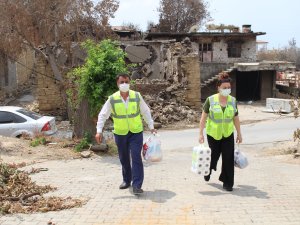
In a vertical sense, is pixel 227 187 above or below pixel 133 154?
below

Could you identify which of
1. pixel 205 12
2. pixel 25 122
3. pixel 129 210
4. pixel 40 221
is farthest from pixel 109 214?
pixel 205 12

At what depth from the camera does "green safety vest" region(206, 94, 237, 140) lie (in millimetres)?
6309

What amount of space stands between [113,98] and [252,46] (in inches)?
1339

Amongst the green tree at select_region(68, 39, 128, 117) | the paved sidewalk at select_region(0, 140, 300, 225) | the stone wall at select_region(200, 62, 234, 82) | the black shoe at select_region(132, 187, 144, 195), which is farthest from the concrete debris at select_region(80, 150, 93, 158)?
the stone wall at select_region(200, 62, 234, 82)

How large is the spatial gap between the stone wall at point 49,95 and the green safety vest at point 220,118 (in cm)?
1792

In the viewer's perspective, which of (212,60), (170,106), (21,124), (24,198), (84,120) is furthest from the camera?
(212,60)

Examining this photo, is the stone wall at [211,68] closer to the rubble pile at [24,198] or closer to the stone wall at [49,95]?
the stone wall at [49,95]

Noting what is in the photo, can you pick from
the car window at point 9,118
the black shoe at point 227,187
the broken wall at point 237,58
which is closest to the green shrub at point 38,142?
the car window at point 9,118

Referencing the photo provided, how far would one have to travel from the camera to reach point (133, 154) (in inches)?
239

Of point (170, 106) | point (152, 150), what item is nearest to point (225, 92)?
point (152, 150)

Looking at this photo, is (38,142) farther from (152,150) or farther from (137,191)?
(137,191)

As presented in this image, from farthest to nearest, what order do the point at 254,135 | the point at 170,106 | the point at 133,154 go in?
the point at 170,106, the point at 254,135, the point at 133,154

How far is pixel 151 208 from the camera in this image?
5.43 m

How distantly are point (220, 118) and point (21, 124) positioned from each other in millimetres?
8907
